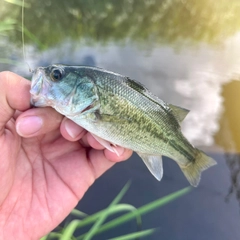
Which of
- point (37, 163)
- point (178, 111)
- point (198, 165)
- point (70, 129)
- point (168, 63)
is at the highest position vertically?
point (178, 111)

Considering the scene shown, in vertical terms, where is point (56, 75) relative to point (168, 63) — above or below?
above

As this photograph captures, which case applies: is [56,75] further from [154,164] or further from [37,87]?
[154,164]

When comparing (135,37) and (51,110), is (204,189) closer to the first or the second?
(51,110)

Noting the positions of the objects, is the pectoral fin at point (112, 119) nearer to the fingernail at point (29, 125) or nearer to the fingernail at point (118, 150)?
the fingernail at point (118, 150)

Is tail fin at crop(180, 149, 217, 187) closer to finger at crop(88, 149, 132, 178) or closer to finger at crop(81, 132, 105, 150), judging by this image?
finger at crop(88, 149, 132, 178)

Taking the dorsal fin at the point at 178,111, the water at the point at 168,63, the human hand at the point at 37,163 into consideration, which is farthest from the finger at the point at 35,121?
the water at the point at 168,63

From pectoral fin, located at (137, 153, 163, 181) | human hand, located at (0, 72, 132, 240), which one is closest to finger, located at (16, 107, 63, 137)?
human hand, located at (0, 72, 132, 240)

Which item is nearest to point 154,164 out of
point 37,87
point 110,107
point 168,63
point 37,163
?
point 110,107

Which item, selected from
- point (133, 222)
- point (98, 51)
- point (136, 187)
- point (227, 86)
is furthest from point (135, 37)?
point (133, 222)
